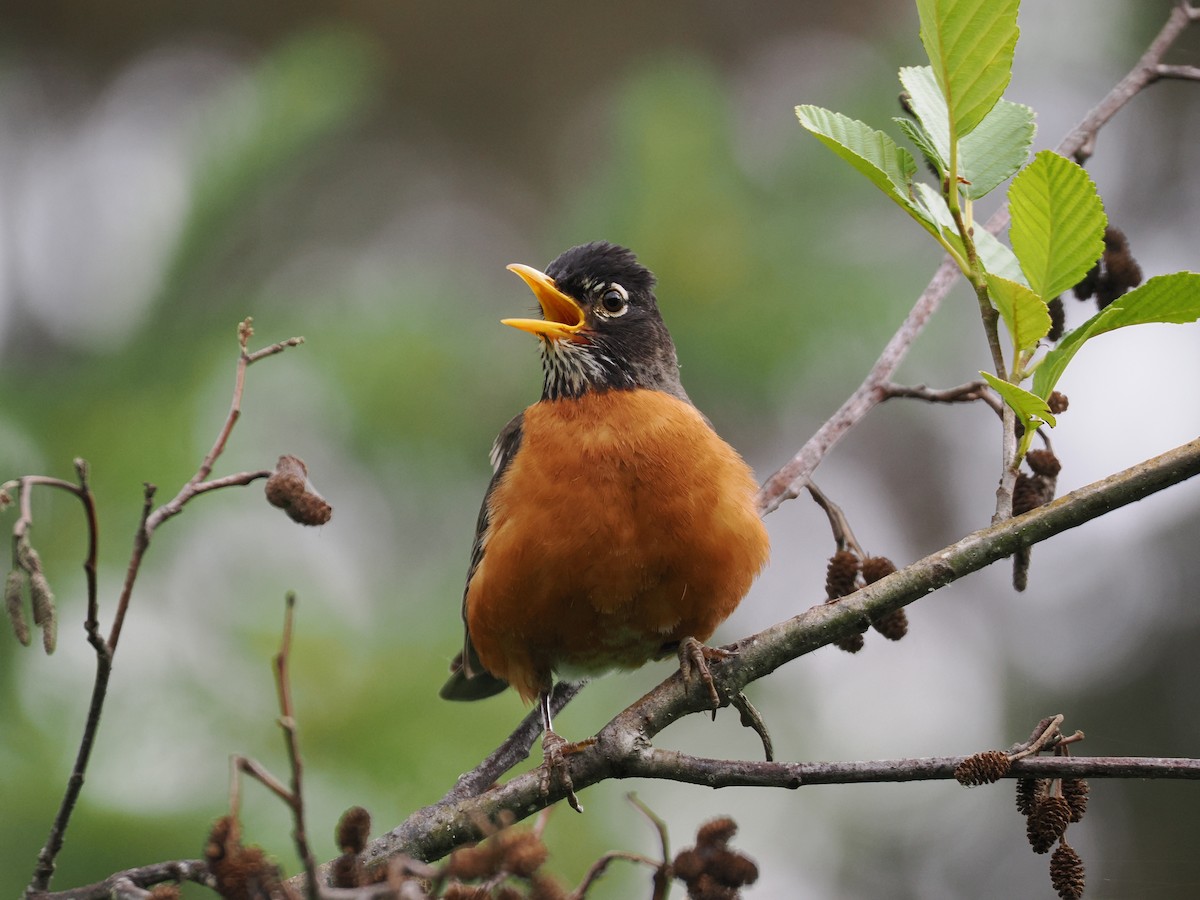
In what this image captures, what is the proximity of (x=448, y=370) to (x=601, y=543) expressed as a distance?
1.18 metres

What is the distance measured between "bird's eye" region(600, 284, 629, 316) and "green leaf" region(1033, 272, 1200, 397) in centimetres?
235

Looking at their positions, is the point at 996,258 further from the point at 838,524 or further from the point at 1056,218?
the point at 838,524

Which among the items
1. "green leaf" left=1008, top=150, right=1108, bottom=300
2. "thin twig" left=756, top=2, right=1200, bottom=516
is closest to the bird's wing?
"thin twig" left=756, top=2, right=1200, bottom=516

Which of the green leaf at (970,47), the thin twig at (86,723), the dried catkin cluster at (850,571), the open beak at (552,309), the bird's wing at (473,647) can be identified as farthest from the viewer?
the open beak at (552,309)

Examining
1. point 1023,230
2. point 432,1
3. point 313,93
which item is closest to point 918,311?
point 1023,230

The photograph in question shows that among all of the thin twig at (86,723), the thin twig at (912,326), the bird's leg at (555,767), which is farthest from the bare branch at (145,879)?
the thin twig at (912,326)

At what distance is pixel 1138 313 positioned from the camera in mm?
2133

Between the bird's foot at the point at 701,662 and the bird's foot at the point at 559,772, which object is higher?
the bird's foot at the point at 701,662

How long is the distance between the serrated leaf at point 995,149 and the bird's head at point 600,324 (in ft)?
6.16

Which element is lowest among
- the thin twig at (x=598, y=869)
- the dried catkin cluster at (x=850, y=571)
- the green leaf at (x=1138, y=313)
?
the thin twig at (x=598, y=869)

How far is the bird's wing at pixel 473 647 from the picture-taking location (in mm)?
3713

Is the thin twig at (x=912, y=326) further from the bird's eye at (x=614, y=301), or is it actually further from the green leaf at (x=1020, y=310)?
the bird's eye at (x=614, y=301)

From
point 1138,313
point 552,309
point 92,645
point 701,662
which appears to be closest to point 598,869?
point 92,645

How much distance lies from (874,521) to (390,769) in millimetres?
5480
